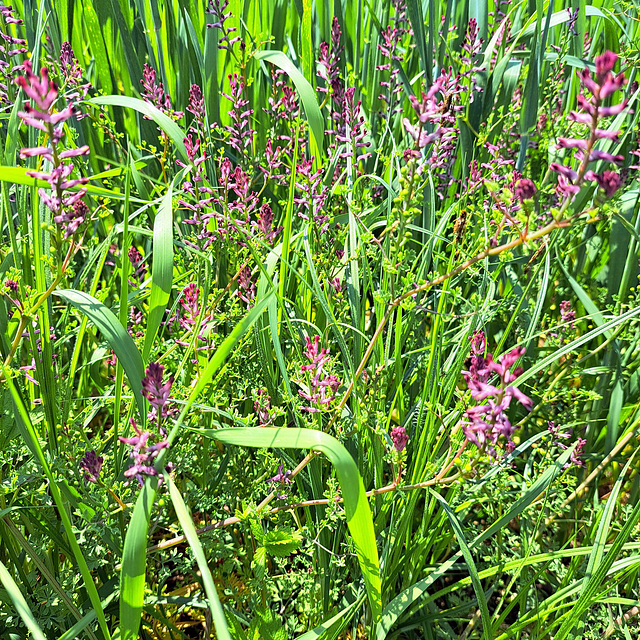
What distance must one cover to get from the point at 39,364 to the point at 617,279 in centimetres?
232

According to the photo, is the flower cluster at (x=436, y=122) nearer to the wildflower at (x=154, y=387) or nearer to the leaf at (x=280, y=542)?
the wildflower at (x=154, y=387)

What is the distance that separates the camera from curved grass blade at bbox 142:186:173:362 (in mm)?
1418

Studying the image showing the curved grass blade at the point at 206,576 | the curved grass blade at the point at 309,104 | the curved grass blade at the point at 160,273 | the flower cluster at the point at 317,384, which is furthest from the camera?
the curved grass blade at the point at 309,104

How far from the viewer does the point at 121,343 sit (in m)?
1.30

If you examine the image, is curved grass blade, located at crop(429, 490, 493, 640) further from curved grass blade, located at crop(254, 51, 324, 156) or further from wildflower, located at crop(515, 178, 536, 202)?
curved grass blade, located at crop(254, 51, 324, 156)

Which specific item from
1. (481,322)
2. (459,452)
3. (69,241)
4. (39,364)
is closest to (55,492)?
(39,364)

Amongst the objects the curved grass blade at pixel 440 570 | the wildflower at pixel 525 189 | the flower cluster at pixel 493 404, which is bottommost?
the curved grass blade at pixel 440 570

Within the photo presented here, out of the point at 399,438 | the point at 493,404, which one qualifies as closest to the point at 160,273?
the point at 399,438

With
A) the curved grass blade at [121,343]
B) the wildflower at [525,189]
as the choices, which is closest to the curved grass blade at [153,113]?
the curved grass blade at [121,343]

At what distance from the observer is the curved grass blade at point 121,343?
4.17ft

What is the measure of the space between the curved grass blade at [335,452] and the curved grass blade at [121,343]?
7.8 inches

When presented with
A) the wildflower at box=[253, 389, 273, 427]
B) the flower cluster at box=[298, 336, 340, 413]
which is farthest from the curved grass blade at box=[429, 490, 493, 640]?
the wildflower at box=[253, 389, 273, 427]

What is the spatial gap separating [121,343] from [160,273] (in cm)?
23

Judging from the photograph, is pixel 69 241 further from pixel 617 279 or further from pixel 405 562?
pixel 617 279
